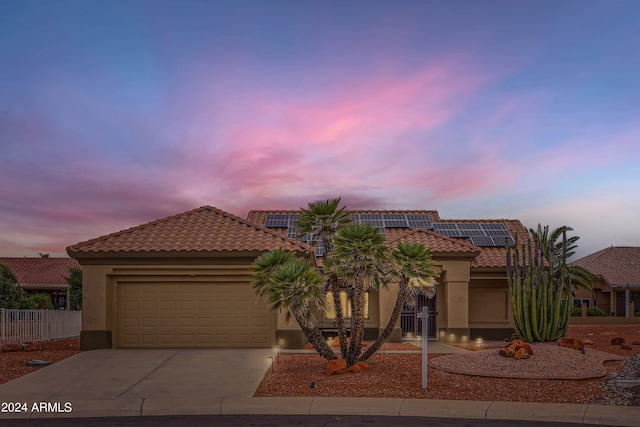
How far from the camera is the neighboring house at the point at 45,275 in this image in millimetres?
48750

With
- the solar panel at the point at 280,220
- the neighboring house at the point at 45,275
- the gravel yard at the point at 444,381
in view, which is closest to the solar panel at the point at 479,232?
the solar panel at the point at 280,220

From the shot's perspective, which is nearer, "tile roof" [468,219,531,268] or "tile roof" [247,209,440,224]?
"tile roof" [468,219,531,268]

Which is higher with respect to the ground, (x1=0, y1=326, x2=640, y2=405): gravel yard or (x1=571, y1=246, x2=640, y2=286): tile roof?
(x1=571, y1=246, x2=640, y2=286): tile roof

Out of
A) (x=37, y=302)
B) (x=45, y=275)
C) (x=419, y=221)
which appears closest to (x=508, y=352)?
(x=419, y=221)

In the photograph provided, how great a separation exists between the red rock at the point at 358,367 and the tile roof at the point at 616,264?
119 feet

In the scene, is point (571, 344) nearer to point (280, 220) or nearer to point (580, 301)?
point (280, 220)

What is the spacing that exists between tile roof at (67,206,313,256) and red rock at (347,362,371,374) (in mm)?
6104

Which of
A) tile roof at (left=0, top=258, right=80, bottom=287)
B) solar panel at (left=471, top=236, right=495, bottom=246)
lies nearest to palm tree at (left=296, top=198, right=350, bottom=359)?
solar panel at (left=471, top=236, right=495, bottom=246)

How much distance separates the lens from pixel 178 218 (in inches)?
978

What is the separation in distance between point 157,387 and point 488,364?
850cm

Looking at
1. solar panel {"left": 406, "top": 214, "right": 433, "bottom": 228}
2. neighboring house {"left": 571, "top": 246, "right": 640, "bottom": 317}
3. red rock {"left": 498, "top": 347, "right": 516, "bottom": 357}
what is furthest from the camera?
neighboring house {"left": 571, "top": 246, "right": 640, "bottom": 317}

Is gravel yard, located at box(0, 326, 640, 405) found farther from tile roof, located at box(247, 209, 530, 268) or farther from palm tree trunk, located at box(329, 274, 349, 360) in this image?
tile roof, located at box(247, 209, 530, 268)

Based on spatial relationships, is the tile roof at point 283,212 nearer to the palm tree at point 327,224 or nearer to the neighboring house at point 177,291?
the neighboring house at point 177,291

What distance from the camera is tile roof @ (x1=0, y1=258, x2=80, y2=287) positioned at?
4925 centimetres
